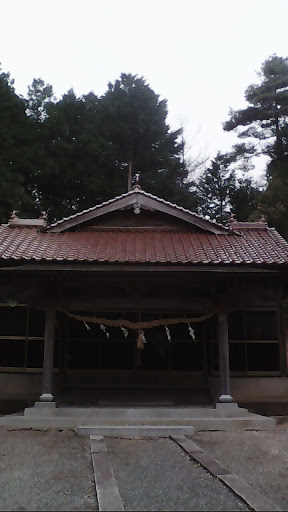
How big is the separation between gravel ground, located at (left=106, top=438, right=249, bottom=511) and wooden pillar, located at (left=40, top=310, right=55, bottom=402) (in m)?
2.52

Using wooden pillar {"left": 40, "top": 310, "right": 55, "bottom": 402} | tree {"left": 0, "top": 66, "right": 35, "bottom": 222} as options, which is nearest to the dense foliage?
tree {"left": 0, "top": 66, "right": 35, "bottom": 222}

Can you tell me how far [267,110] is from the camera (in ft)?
96.4

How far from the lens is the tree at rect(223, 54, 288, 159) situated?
1133 inches

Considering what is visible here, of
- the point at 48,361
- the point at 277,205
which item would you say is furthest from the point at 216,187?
the point at 48,361

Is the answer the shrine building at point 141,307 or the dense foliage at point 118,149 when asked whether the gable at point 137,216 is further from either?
the dense foliage at point 118,149

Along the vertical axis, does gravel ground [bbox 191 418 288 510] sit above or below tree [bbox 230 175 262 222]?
below

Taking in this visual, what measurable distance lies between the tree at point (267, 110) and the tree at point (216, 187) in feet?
7.70

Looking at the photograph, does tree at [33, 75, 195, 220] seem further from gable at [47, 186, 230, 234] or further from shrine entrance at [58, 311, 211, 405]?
shrine entrance at [58, 311, 211, 405]

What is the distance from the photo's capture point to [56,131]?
27.2m

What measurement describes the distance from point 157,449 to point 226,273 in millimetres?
3715

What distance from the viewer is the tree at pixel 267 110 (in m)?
28.8

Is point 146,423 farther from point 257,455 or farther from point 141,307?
point 257,455

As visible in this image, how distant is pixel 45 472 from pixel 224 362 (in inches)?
188

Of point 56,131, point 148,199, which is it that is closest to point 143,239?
point 148,199
